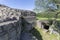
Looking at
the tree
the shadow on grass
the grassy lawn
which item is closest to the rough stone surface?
the shadow on grass

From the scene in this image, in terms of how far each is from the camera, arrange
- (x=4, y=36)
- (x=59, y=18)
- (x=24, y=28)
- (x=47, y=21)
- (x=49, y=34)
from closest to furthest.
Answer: (x=4, y=36)
(x=24, y=28)
(x=49, y=34)
(x=47, y=21)
(x=59, y=18)

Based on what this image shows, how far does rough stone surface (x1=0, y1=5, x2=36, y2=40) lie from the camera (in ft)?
12.9

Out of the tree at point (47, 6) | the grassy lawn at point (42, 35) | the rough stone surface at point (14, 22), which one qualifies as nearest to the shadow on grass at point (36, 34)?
the grassy lawn at point (42, 35)

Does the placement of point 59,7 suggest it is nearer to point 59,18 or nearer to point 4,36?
point 59,18

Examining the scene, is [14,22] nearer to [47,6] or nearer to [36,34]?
[36,34]

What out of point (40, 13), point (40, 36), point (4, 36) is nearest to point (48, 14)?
point (40, 13)

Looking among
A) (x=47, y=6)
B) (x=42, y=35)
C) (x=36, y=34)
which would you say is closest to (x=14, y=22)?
(x=36, y=34)

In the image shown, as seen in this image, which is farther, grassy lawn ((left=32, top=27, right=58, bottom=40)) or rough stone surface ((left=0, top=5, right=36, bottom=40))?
grassy lawn ((left=32, top=27, right=58, bottom=40))

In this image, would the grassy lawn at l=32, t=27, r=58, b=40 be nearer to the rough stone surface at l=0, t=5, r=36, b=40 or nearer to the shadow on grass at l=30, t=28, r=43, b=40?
the shadow on grass at l=30, t=28, r=43, b=40

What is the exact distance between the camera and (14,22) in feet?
15.8

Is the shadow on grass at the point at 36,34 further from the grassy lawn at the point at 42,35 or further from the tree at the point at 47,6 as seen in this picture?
the tree at the point at 47,6

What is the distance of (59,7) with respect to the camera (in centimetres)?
1148

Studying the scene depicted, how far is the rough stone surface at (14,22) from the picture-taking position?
394 cm

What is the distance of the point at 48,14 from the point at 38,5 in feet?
3.37
